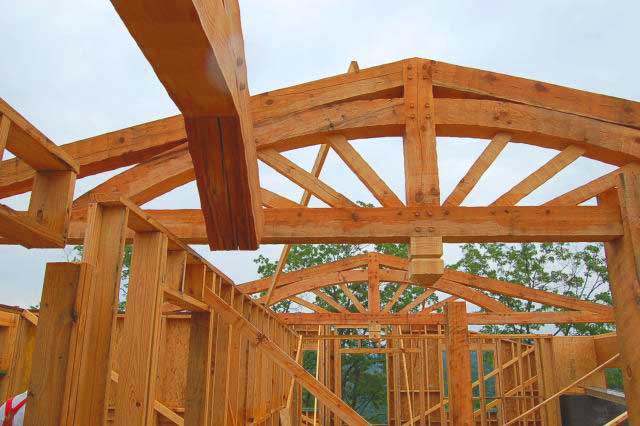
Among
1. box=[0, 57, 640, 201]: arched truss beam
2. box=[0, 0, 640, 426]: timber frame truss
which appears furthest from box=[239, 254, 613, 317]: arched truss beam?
box=[0, 57, 640, 201]: arched truss beam

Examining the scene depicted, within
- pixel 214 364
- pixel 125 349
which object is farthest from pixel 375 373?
pixel 125 349

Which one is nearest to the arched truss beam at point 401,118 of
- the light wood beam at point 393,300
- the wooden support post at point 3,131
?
the wooden support post at point 3,131

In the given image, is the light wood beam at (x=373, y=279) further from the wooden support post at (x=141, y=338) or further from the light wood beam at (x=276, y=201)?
the wooden support post at (x=141, y=338)

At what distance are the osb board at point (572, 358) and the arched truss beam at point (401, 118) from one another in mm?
9568

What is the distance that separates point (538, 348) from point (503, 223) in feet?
33.6

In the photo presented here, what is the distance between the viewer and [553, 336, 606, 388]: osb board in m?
12.8

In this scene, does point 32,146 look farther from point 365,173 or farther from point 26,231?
point 365,173

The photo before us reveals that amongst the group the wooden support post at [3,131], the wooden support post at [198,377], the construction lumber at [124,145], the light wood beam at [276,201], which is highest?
the construction lumber at [124,145]

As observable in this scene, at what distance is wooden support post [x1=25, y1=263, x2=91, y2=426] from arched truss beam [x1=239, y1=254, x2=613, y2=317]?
9.83 meters

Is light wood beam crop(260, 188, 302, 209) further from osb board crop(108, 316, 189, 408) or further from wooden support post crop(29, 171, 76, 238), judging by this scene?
osb board crop(108, 316, 189, 408)

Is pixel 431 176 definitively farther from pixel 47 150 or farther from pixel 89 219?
pixel 47 150

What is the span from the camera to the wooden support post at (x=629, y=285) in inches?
A: 142

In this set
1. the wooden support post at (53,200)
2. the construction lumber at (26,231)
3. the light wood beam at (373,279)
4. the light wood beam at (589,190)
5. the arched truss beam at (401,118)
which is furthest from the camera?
the light wood beam at (373,279)

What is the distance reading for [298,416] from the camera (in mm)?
11273
